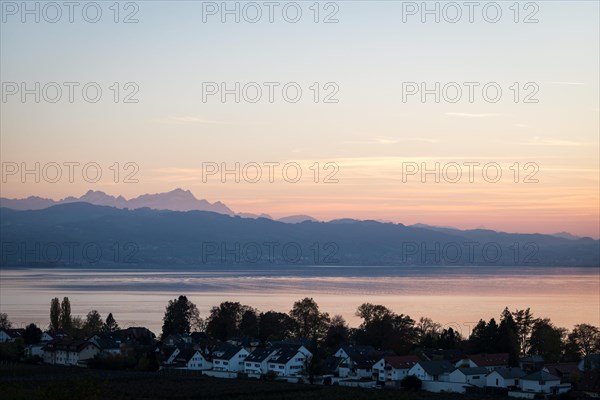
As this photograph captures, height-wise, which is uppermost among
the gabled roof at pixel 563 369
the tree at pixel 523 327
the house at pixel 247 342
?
the tree at pixel 523 327

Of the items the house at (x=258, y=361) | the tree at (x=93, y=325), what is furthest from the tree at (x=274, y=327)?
the tree at (x=93, y=325)

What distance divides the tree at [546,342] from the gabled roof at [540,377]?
874 centimetres

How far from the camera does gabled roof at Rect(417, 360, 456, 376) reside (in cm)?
3406

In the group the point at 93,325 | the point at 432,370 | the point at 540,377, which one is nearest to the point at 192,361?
the point at 432,370

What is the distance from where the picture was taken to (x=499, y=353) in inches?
1518

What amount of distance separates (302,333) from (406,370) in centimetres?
1550

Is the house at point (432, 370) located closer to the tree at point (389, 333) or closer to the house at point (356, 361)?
the house at point (356, 361)

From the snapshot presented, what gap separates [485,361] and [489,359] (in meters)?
0.37

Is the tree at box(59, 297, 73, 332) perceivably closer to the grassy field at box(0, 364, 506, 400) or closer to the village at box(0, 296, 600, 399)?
the village at box(0, 296, 600, 399)

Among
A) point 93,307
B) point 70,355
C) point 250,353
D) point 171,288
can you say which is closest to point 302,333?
point 250,353

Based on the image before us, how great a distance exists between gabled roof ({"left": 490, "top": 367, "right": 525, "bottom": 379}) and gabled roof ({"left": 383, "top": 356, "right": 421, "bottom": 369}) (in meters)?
4.45

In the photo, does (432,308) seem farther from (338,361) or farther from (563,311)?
(338,361)

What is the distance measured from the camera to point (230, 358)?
39.7 metres

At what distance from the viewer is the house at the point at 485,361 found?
35531mm
